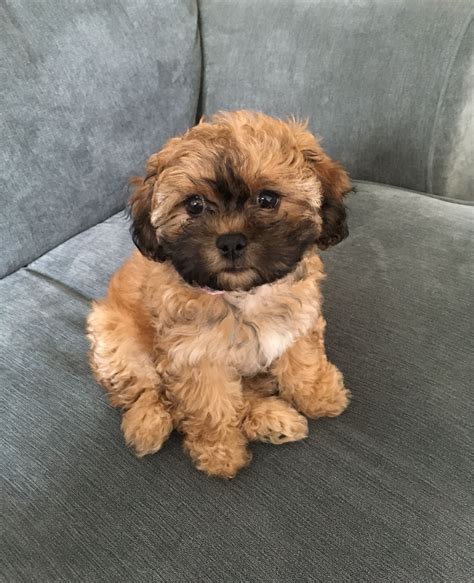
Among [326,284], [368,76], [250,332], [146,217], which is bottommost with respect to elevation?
[326,284]

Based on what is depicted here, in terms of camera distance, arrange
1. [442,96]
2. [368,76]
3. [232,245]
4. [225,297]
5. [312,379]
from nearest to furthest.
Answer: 1. [232,245]
2. [225,297]
3. [312,379]
4. [442,96]
5. [368,76]

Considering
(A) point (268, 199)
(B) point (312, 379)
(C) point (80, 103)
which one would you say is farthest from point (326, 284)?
(C) point (80, 103)

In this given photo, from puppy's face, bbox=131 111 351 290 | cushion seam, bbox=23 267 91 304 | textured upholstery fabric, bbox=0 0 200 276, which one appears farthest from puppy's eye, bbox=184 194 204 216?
textured upholstery fabric, bbox=0 0 200 276

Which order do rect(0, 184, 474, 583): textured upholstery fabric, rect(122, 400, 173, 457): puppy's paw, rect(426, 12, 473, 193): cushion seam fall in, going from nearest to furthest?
rect(0, 184, 474, 583): textured upholstery fabric → rect(122, 400, 173, 457): puppy's paw → rect(426, 12, 473, 193): cushion seam

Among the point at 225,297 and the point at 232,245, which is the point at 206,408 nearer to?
the point at 225,297

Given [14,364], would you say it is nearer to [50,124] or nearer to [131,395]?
[131,395]

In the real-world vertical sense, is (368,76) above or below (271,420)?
above

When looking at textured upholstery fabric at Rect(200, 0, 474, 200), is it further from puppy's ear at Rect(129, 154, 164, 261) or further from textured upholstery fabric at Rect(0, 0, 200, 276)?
puppy's ear at Rect(129, 154, 164, 261)
